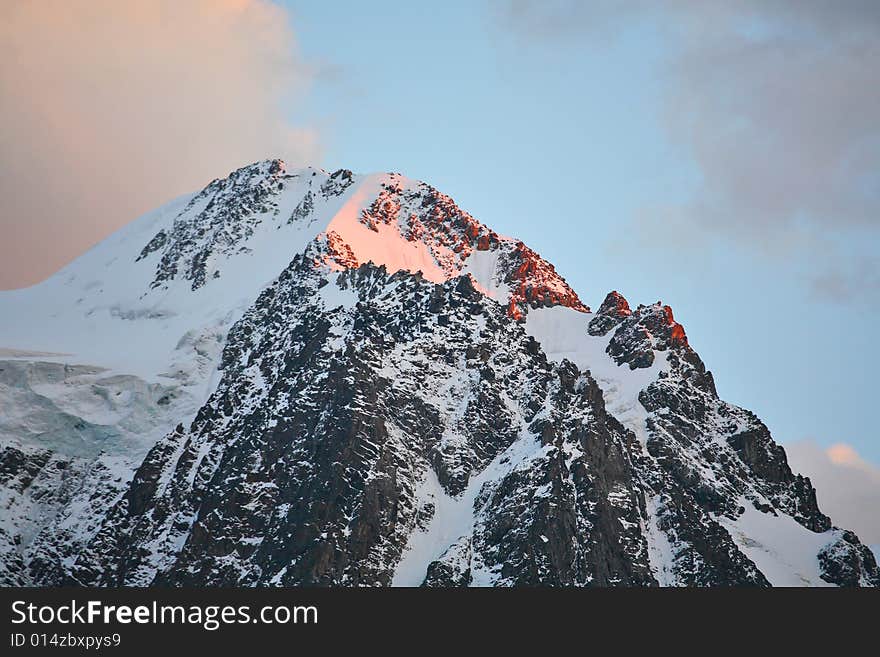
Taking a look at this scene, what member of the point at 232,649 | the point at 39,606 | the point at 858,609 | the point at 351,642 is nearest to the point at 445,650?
the point at 351,642

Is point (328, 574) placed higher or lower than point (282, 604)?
higher

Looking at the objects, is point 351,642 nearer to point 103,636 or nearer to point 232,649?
point 232,649

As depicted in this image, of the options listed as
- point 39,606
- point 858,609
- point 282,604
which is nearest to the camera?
point 39,606

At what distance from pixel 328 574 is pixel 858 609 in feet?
282

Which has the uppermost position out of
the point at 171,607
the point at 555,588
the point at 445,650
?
the point at 555,588

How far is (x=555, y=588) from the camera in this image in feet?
639

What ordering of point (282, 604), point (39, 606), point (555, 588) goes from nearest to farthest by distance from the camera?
1. point (39, 606)
2. point (282, 604)
3. point (555, 588)

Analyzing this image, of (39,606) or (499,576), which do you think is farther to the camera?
(499,576)

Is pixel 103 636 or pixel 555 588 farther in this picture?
pixel 555 588

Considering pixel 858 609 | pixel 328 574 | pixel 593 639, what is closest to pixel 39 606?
pixel 593 639

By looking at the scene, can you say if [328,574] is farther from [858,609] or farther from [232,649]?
[232,649]

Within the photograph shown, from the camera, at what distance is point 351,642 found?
10338 cm

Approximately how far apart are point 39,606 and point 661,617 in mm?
50826

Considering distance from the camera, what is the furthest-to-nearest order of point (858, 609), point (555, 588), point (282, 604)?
1. point (555, 588)
2. point (858, 609)
3. point (282, 604)
